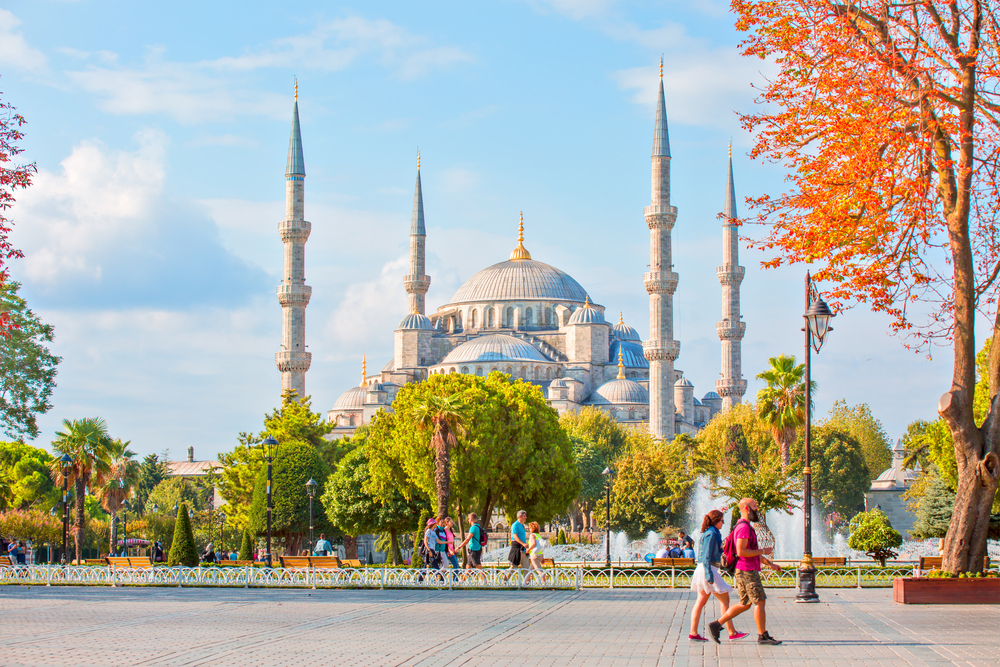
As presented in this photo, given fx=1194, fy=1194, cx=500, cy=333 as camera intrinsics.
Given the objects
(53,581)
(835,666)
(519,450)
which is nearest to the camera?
(835,666)

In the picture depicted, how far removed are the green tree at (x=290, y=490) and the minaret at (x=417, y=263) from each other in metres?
44.8

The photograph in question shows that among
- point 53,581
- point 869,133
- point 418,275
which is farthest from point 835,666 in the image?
point 418,275

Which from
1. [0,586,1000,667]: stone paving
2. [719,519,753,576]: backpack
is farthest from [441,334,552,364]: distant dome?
[719,519,753,576]: backpack

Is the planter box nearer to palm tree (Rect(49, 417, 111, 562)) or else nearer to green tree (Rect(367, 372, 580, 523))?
green tree (Rect(367, 372, 580, 523))

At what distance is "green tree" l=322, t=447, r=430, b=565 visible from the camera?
32781mm

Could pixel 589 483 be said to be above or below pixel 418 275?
below

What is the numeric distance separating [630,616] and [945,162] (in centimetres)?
603

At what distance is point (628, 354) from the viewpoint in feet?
276

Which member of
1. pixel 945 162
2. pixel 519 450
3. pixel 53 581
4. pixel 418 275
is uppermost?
pixel 418 275

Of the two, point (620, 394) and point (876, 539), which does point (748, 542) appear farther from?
point (620, 394)

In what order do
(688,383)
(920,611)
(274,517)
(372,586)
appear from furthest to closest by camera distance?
(688,383) → (274,517) → (372,586) → (920,611)

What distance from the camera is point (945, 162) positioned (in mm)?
13141

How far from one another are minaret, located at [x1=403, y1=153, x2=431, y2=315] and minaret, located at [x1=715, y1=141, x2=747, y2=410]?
22.1m

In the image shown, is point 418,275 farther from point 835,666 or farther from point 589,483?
point 835,666
